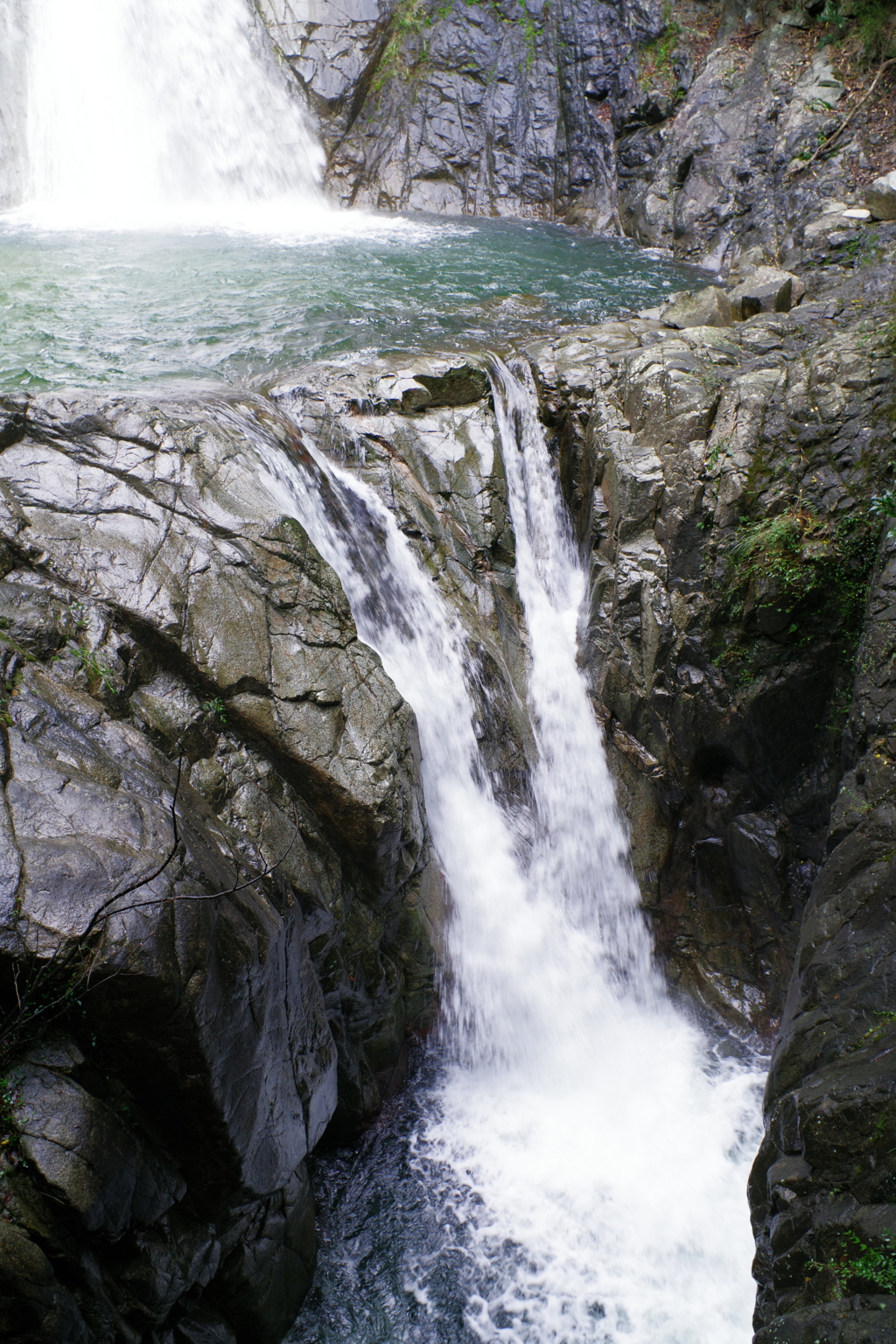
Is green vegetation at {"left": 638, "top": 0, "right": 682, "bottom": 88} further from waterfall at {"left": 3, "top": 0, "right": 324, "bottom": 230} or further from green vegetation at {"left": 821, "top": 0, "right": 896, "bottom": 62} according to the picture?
waterfall at {"left": 3, "top": 0, "right": 324, "bottom": 230}

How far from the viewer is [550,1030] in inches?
255

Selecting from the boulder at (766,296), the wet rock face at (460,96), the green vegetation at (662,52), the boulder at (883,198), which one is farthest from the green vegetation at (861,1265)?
the green vegetation at (662,52)

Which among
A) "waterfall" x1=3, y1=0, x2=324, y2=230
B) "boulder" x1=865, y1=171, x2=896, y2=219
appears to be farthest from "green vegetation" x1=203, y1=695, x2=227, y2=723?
"waterfall" x1=3, y1=0, x2=324, y2=230

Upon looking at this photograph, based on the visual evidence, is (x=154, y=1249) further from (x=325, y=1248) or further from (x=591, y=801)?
(x=591, y=801)

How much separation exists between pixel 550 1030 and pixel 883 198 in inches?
437

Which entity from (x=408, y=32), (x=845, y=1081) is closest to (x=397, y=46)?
(x=408, y=32)

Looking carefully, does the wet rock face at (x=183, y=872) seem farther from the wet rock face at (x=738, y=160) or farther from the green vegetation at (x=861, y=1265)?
the wet rock face at (x=738, y=160)

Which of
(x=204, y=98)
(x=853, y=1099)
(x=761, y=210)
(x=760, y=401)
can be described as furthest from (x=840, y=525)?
(x=204, y=98)

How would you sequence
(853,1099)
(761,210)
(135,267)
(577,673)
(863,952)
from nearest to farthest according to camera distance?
(853,1099) < (863,952) < (577,673) < (135,267) < (761,210)

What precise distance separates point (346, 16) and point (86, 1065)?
66.1 feet

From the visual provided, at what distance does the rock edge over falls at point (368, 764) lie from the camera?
11.0ft

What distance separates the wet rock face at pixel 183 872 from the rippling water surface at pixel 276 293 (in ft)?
8.36

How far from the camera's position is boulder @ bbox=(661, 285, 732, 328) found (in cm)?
928

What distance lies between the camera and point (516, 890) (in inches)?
266
